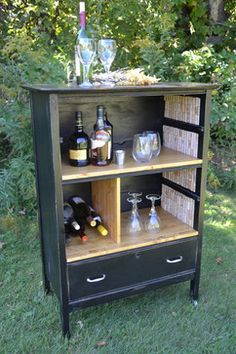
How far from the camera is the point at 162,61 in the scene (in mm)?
3465

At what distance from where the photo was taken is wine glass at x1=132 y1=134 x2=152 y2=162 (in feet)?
5.85

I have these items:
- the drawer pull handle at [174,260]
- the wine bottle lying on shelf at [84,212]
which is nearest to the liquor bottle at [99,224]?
the wine bottle lying on shelf at [84,212]

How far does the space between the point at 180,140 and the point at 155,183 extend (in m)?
0.39

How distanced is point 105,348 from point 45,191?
80cm

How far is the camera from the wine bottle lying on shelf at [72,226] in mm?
1858

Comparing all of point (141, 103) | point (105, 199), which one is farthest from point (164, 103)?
point (105, 199)

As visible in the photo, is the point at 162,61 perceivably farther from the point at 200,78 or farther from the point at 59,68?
the point at 59,68

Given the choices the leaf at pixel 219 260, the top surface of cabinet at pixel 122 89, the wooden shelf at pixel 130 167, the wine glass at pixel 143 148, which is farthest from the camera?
the leaf at pixel 219 260

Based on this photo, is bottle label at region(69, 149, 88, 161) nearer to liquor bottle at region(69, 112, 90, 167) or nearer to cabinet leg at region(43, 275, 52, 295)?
liquor bottle at region(69, 112, 90, 167)

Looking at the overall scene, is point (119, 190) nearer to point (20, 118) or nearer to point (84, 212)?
point (84, 212)

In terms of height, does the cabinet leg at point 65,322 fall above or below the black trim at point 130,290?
below

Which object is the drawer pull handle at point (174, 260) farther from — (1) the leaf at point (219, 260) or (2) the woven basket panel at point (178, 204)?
(1) the leaf at point (219, 260)

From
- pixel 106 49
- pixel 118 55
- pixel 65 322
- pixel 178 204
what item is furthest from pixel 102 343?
pixel 118 55

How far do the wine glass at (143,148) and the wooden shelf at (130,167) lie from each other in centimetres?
3
